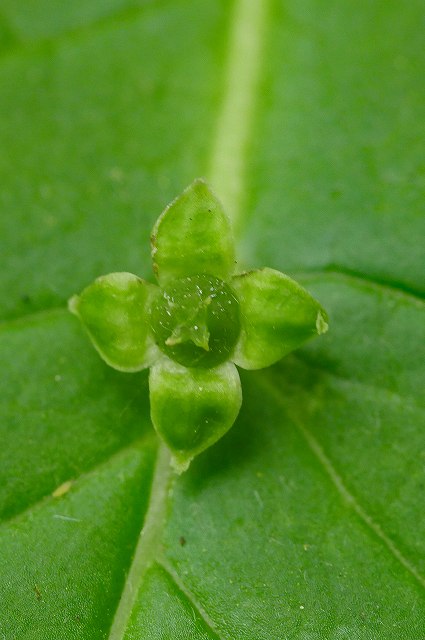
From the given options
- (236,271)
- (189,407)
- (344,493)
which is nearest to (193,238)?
(236,271)

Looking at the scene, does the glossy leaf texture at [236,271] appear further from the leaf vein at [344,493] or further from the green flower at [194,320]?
the green flower at [194,320]

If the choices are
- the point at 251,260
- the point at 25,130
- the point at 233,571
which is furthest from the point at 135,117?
the point at 233,571

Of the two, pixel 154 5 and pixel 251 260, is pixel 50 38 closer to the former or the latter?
pixel 154 5

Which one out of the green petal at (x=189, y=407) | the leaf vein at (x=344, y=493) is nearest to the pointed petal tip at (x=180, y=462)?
the green petal at (x=189, y=407)

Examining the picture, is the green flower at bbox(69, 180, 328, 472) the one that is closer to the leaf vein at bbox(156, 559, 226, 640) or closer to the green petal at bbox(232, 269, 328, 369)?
the green petal at bbox(232, 269, 328, 369)

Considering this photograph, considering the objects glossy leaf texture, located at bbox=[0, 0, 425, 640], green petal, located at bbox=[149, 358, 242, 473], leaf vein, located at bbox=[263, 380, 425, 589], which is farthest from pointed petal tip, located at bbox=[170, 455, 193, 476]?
leaf vein, located at bbox=[263, 380, 425, 589]

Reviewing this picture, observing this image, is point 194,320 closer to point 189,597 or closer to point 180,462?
point 180,462
